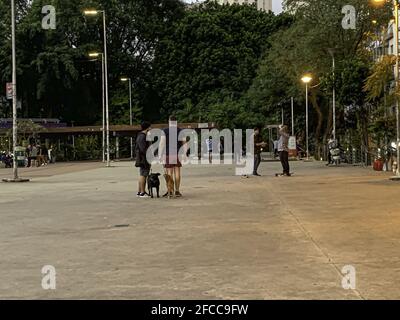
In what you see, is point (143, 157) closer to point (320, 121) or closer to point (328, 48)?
point (328, 48)

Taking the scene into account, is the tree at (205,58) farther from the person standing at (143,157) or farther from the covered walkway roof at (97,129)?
the person standing at (143,157)

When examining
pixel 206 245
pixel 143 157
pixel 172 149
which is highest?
pixel 172 149

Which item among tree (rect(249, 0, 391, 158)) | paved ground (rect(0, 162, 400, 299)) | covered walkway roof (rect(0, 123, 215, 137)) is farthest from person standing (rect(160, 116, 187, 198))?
covered walkway roof (rect(0, 123, 215, 137))

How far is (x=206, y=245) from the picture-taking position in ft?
30.8

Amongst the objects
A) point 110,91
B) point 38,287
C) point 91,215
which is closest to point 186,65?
point 110,91

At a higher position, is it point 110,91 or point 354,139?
point 110,91

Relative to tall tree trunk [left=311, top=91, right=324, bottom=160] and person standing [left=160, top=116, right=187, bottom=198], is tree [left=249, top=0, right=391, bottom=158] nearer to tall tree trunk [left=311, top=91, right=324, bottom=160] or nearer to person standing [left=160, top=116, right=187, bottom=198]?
tall tree trunk [left=311, top=91, right=324, bottom=160]

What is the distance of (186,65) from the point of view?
210 feet

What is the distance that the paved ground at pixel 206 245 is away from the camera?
6719 mm

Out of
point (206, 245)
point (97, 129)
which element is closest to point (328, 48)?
point (97, 129)

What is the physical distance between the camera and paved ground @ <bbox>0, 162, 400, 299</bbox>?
265 inches

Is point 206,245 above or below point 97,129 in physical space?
below

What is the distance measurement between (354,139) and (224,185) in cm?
1709
